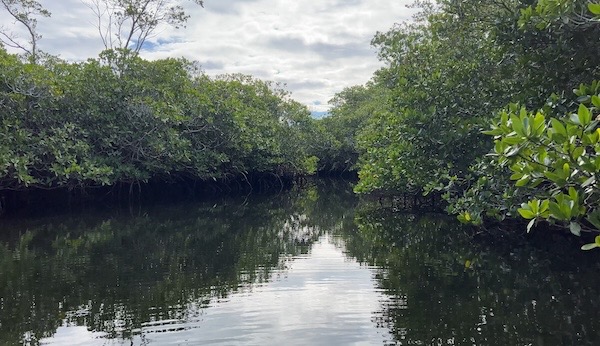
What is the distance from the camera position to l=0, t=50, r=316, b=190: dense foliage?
12.6m

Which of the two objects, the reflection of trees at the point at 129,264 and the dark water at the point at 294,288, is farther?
the reflection of trees at the point at 129,264

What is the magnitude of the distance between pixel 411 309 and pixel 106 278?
4293 mm

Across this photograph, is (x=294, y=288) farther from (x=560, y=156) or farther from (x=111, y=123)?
(x=111, y=123)

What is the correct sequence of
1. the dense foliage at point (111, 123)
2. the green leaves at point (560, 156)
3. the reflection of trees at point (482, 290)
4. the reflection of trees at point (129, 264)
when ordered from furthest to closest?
the dense foliage at point (111, 123)
the reflection of trees at point (129, 264)
the reflection of trees at point (482, 290)
the green leaves at point (560, 156)

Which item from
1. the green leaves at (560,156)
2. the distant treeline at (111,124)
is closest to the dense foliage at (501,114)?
the green leaves at (560,156)

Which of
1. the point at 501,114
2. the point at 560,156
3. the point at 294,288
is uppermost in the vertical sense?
the point at 501,114

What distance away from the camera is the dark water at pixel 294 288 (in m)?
4.88

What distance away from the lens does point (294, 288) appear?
6.66 meters

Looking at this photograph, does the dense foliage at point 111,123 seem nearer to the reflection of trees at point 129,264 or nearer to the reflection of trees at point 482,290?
the reflection of trees at point 129,264

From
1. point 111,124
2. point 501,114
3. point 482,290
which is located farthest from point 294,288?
point 111,124

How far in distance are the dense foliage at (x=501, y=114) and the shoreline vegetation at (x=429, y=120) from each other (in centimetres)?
2

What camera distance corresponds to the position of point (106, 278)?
699cm

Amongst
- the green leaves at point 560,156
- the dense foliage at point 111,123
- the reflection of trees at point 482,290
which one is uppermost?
the dense foliage at point 111,123

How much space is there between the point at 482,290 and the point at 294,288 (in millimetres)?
2467
